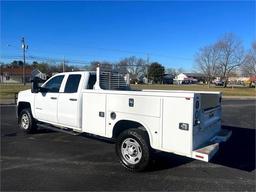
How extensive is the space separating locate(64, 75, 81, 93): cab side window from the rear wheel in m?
2.10

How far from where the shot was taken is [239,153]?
25.2 ft

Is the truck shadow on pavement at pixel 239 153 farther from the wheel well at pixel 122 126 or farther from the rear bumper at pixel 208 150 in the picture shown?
the wheel well at pixel 122 126

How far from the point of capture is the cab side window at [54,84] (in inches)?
328

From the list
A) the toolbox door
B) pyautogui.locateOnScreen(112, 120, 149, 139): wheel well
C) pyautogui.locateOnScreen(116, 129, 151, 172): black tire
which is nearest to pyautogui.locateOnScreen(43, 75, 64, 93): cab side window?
the toolbox door

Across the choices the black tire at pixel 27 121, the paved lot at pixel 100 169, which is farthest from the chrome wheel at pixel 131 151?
the black tire at pixel 27 121

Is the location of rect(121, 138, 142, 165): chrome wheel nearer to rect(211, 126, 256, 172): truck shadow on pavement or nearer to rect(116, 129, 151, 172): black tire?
rect(116, 129, 151, 172): black tire

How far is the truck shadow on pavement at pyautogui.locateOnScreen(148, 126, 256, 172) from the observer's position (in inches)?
256

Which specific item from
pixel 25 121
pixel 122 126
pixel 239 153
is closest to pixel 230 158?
pixel 239 153

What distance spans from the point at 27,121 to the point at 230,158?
19.3 ft

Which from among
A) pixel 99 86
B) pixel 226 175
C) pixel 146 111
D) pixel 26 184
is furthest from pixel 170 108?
pixel 26 184

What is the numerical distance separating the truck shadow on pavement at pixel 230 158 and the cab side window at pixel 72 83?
259 cm

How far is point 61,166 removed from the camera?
248 inches

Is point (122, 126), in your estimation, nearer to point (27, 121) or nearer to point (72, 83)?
point (72, 83)

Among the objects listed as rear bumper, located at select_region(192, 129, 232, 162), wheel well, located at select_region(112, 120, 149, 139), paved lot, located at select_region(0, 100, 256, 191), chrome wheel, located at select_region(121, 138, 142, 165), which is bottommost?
paved lot, located at select_region(0, 100, 256, 191)
